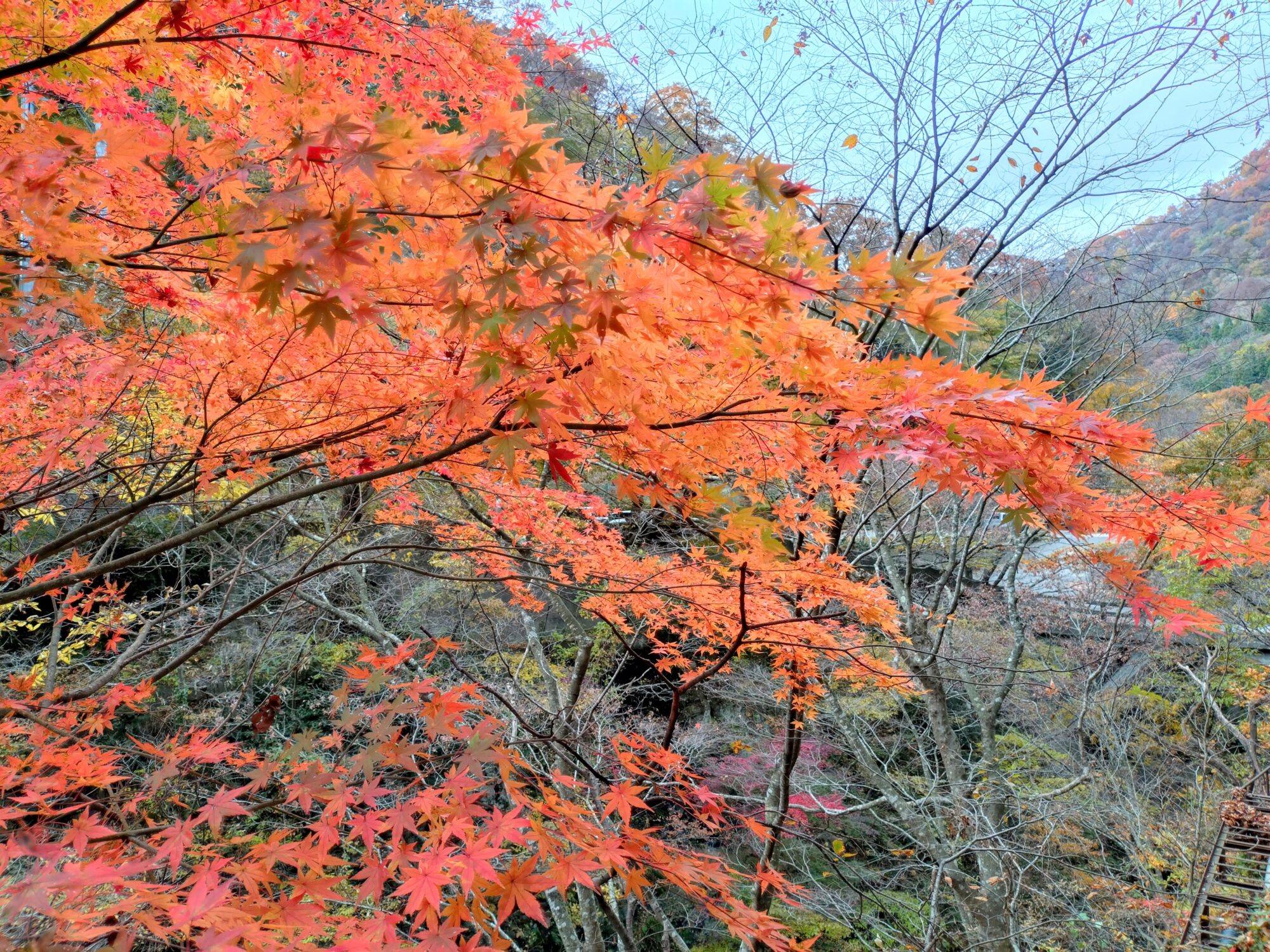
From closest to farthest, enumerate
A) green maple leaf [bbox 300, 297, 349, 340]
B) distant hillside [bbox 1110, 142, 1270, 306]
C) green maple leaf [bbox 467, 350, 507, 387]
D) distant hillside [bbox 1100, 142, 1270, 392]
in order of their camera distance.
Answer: green maple leaf [bbox 300, 297, 349, 340] < green maple leaf [bbox 467, 350, 507, 387] < distant hillside [bbox 1110, 142, 1270, 306] < distant hillside [bbox 1100, 142, 1270, 392]

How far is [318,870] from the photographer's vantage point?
1909 millimetres

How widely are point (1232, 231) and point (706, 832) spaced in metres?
11.8

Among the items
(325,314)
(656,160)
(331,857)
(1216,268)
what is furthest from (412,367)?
(1216,268)

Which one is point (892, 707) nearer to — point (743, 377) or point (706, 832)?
point (706, 832)

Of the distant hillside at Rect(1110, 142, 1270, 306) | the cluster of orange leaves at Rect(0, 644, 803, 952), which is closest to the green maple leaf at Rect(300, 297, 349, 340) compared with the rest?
the cluster of orange leaves at Rect(0, 644, 803, 952)

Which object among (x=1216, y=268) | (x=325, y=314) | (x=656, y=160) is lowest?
(x=325, y=314)

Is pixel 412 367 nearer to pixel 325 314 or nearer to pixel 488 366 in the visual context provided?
pixel 488 366

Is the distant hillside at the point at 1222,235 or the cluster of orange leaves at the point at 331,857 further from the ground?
the distant hillside at the point at 1222,235

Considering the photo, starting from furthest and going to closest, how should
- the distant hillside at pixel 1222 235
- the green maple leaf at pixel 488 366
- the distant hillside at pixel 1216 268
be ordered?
the distant hillside at pixel 1216 268 → the distant hillside at pixel 1222 235 → the green maple leaf at pixel 488 366

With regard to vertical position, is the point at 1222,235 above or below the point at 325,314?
above

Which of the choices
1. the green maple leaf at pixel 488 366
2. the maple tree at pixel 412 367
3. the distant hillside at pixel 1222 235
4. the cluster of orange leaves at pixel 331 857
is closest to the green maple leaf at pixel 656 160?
the maple tree at pixel 412 367

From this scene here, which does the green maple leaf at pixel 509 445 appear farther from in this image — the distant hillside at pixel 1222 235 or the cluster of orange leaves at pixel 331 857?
the distant hillside at pixel 1222 235

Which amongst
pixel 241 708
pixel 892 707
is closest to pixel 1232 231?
pixel 892 707

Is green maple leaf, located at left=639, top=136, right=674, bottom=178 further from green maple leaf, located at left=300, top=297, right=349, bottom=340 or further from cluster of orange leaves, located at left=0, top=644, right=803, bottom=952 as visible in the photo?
cluster of orange leaves, located at left=0, top=644, right=803, bottom=952
